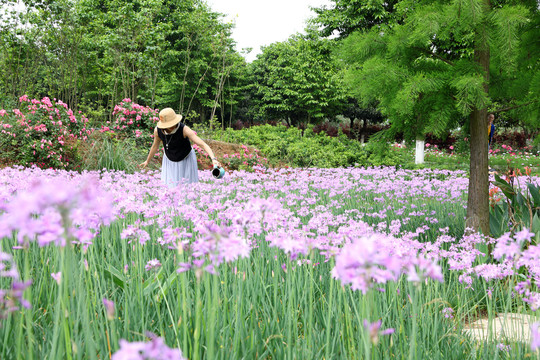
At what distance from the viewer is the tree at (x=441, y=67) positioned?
11.2 ft

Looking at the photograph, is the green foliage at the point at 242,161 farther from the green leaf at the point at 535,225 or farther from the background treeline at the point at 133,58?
the green leaf at the point at 535,225

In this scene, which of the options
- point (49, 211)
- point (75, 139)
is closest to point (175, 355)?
point (49, 211)

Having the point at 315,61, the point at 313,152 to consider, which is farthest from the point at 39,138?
the point at 315,61

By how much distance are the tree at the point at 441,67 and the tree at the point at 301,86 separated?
2244 centimetres

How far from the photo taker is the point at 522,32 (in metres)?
4.20

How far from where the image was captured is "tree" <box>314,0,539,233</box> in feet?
11.2

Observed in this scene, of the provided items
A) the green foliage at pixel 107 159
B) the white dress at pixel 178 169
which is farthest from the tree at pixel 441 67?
the green foliage at pixel 107 159

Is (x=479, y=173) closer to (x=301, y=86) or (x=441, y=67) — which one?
(x=441, y=67)

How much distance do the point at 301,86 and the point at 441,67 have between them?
80.1ft

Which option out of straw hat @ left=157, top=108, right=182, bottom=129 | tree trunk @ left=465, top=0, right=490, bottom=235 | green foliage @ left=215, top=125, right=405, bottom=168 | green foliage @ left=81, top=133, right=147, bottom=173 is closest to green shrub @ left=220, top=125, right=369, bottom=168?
green foliage @ left=215, top=125, right=405, bottom=168

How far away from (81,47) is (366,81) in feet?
62.4

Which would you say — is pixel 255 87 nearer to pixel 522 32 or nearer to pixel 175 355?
pixel 522 32

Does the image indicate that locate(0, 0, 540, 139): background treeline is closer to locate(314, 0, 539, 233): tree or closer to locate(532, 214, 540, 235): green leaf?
locate(314, 0, 539, 233): tree

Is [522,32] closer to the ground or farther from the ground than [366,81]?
farther from the ground
